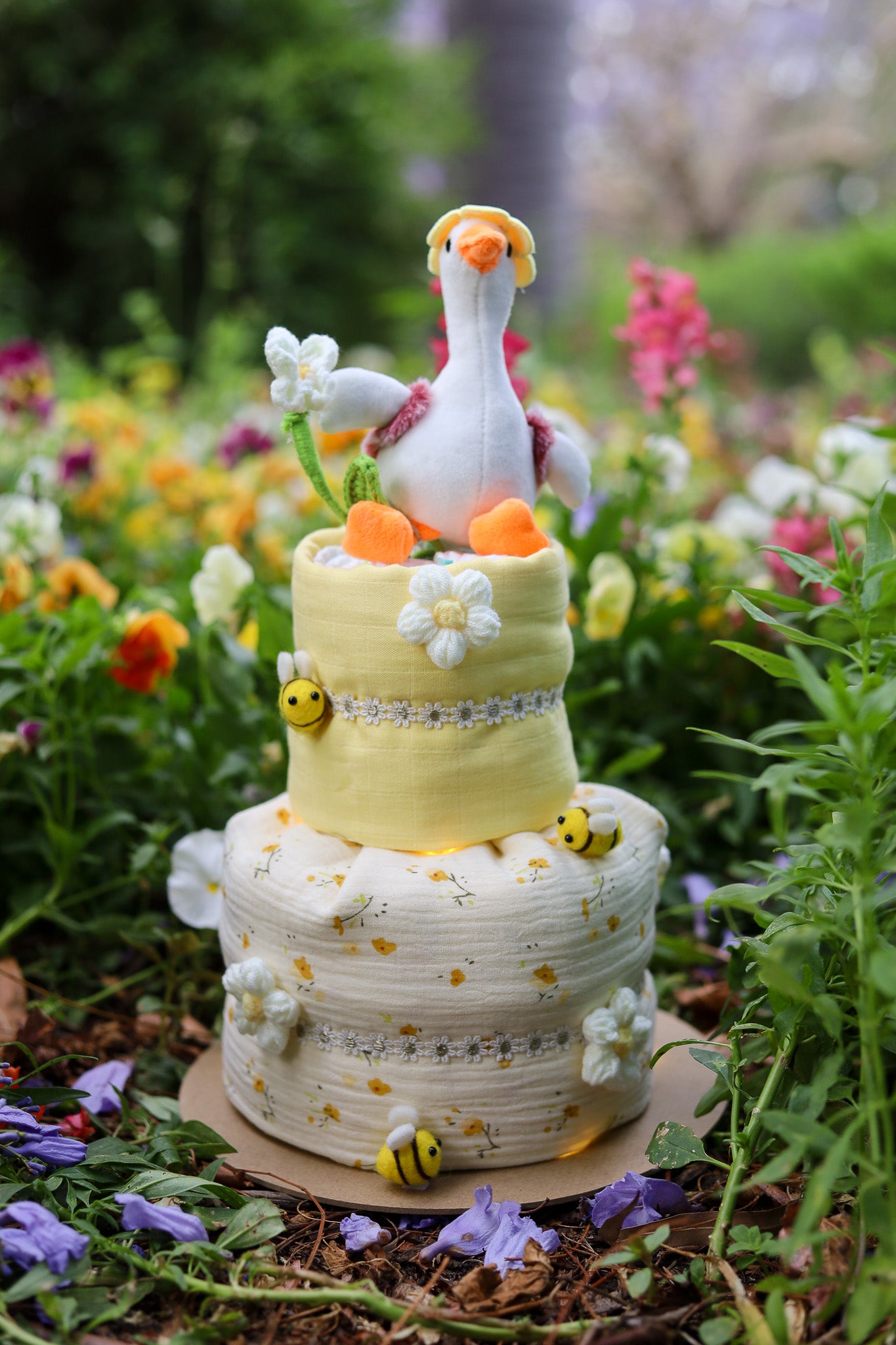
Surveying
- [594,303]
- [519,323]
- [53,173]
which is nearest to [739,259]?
[594,303]

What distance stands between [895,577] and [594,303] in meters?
9.25

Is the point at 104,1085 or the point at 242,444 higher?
the point at 242,444

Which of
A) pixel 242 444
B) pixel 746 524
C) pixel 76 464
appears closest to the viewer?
pixel 746 524

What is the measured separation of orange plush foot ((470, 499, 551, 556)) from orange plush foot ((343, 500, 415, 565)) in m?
0.08

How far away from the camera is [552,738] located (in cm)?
145

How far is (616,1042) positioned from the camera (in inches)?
54.0

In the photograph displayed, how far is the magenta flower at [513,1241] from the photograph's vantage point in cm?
121

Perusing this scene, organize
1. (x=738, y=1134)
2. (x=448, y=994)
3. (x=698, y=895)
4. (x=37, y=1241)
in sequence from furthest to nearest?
(x=698, y=895)
(x=448, y=994)
(x=738, y=1134)
(x=37, y=1241)

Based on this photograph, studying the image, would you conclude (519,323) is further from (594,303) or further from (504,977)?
(504,977)

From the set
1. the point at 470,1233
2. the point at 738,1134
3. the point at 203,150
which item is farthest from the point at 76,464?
the point at 203,150

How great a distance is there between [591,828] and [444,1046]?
0.30 metres

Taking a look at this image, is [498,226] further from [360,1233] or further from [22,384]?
[22,384]

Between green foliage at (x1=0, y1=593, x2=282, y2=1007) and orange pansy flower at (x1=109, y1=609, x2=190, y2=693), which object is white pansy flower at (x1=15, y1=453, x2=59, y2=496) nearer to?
green foliage at (x1=0, y1=593, x2=282, y2=1007)

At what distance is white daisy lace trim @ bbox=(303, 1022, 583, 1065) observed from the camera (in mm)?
1331
